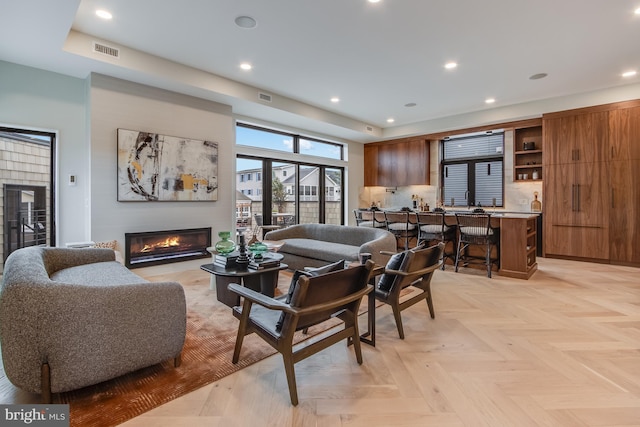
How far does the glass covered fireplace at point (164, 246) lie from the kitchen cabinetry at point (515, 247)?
15.5ft

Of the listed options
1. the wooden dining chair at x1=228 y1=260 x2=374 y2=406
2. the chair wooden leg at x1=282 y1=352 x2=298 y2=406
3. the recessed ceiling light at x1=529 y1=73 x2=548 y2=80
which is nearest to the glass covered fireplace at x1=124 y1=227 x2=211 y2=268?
the wooden dining chair at x1=228 y1=260 x2=374 y2=406

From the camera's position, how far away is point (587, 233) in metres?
5.56

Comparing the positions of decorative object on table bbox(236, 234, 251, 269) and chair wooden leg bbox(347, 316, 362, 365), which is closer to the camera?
chair wooden leg bbox(347, 316, 362, 365)

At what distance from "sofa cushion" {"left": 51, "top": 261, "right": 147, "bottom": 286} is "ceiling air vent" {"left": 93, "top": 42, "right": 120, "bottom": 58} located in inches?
102

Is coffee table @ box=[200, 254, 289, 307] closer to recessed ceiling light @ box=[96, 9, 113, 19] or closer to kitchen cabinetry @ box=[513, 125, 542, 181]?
recessed ceiling light @ box=[96, 9, 113, 19]

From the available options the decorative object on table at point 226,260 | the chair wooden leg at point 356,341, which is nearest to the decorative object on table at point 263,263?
the decorative object on table at point 226,260

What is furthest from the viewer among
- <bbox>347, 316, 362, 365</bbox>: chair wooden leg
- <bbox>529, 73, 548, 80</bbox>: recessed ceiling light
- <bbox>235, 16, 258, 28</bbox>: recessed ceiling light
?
<bbox>529, 73, 548, 80</bbox>: recessed ceiling light

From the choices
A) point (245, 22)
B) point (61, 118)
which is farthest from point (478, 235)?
point (61, 118)

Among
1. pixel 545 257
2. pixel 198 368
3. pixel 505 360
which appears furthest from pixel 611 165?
pixel 198 368

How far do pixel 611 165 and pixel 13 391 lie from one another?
Result: 7.88 m

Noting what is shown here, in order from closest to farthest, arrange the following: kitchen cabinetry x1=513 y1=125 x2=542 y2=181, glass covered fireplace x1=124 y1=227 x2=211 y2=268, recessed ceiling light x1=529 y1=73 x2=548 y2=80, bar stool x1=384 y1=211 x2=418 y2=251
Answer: glass covered fireplace x1=124 y1=227 x2=211 y2=268, recessed ceiling light x1=529 y1=73 x2=548 y2=80, bar stool x1=384 y1=211 x2=418 y2=251, kitchen cabinetry x1=513 y1=125 x2=542 y2=181

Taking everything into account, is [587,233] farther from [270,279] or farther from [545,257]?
[270,279]

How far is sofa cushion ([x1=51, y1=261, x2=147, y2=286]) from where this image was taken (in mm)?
2512

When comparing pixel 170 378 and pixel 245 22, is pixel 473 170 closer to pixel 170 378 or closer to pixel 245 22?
pixel 245 22
